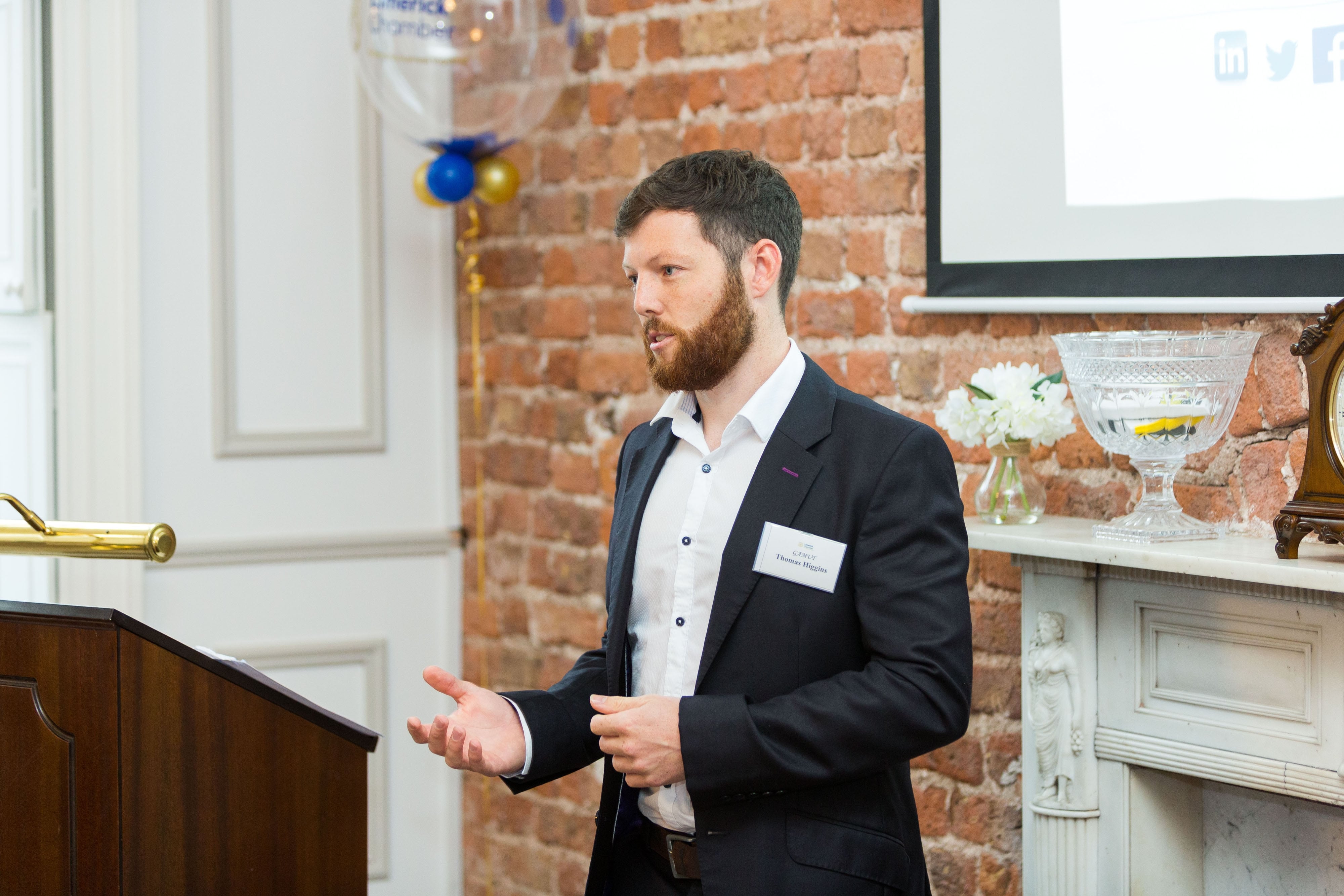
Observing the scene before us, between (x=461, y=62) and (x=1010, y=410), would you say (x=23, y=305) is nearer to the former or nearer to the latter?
(x=461, y=62)

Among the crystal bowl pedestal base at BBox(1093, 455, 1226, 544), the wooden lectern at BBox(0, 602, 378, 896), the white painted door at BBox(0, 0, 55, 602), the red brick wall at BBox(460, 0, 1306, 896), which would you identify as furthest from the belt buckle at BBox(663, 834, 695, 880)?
the white painted door at BBox(0, 0, 55, 602)

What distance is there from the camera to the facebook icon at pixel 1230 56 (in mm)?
1930

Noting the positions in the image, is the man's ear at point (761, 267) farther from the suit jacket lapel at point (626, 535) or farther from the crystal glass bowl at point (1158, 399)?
the crystal glass bowl at point (1158, 399)

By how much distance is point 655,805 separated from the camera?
1577mm

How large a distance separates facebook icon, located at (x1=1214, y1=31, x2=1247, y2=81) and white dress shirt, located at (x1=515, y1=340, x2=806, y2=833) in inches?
33.6

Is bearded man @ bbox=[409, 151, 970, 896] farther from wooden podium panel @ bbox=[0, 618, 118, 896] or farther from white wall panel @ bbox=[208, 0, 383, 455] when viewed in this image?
white wall panel @ bbox=[208, 0, 383, 455]

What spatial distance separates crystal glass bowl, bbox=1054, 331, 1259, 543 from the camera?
5.73 ft

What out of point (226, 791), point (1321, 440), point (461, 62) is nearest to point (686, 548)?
point (226, 791)

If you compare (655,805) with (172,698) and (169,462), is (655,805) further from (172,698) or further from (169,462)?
(169,462)

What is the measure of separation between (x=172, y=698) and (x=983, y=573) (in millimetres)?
1422

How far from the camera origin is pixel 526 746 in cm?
159

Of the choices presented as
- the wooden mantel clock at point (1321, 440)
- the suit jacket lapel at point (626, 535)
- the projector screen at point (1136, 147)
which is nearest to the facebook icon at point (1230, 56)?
the projector screen at point (1136, 147)

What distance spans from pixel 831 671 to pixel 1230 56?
3.82 ft

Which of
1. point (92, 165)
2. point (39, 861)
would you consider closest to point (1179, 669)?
point (39, 861)
